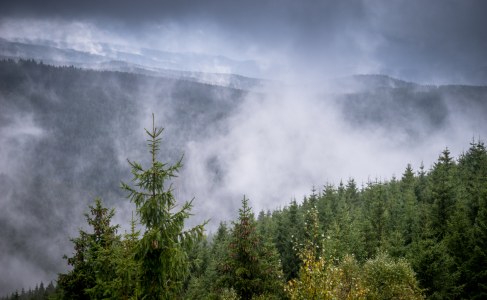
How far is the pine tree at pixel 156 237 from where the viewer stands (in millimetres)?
8992

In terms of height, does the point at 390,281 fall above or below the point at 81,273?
below

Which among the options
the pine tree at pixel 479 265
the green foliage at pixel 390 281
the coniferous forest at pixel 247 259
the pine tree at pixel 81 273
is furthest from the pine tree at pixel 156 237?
the pine tree at pixel 479 265

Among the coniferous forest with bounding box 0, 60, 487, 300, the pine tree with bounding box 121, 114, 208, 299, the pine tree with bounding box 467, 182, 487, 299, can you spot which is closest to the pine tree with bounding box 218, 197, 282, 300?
the coniferous forest with bounding box 0, 60, 487, 300

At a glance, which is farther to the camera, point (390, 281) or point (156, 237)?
point (390, 281)

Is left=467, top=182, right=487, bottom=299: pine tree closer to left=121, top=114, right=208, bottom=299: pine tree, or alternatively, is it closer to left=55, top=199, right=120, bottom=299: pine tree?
left=121, top=114, right=208, bottom=299: pine tree

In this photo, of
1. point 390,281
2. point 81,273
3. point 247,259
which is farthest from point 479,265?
point 81,273

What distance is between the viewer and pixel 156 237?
878cm

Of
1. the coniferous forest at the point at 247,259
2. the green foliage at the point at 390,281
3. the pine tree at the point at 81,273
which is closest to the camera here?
the coniferous forest at the point at 247,259

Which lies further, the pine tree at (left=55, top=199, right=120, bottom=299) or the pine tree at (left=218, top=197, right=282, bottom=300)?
the pine tree at (left=218, top=197, right=282, bottom=300)

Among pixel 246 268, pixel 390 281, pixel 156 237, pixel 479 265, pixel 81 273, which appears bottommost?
pixel 479 265

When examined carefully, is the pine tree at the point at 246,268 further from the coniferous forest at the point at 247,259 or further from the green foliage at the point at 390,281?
the green foliage at the point at 390,281

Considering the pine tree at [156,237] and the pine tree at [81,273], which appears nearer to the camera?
the pine tree at [156,237]

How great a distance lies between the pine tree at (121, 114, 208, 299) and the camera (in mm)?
8992

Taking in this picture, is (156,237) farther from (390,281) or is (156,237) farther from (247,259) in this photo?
(390,281)
